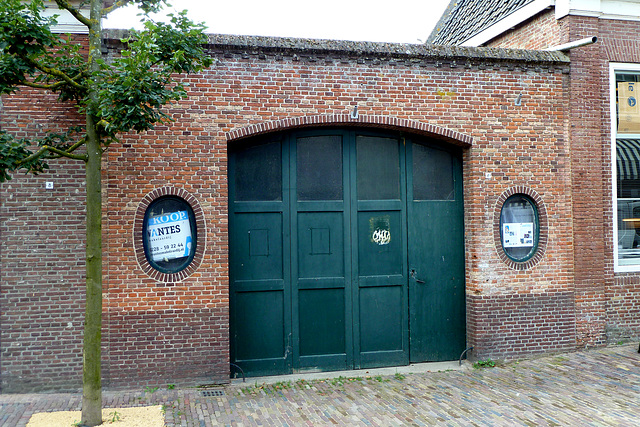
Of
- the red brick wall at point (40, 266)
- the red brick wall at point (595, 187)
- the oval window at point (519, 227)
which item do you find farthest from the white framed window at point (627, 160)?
the red brick wall at point (40, 266)

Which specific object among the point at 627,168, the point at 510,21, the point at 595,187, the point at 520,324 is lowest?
the point at 520,324

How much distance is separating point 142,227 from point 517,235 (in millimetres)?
5280

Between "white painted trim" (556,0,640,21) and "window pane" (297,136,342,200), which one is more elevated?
"white painted trim" (556,0,640,21)

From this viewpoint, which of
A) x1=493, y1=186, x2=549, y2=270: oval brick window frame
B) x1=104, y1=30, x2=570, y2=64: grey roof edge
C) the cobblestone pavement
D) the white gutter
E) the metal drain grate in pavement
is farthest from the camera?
x1=493, y1=186, x2=549, y2=270: oval brick window frame

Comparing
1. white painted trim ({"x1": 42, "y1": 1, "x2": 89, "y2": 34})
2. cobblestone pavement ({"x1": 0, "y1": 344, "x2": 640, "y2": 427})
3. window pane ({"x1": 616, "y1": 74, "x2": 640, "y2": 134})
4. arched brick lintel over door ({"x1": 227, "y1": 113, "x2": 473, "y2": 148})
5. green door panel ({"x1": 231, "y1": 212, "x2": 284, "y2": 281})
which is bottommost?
cobblestone pavement ({"x1": 0, "y1": 344, "x2": 640, "y2": 427})

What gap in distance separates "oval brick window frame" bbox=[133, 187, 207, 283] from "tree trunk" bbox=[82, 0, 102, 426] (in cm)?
124

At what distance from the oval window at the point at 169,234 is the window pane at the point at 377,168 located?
2.44 metres

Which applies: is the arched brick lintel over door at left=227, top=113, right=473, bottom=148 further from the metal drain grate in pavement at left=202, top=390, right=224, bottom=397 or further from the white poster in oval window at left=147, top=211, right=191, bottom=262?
the metal drain grate in pavement at left=202, top=390, right=224, bottom=397

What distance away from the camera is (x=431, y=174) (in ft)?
26.4

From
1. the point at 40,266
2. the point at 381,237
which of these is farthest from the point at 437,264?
the point at 40,266

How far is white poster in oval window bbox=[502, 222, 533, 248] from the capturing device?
26.2 feet

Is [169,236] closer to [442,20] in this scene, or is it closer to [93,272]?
[93,272]

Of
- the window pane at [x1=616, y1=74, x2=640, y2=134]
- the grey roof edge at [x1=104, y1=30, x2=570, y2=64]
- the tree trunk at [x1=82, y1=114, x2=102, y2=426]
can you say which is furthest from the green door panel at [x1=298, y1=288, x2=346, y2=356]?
the window pane at [x1=616, y1=74, x2=640, y2=134]

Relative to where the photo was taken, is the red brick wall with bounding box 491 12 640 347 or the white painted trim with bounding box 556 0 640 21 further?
the white painted trim with bounding box 556 0 640 21
